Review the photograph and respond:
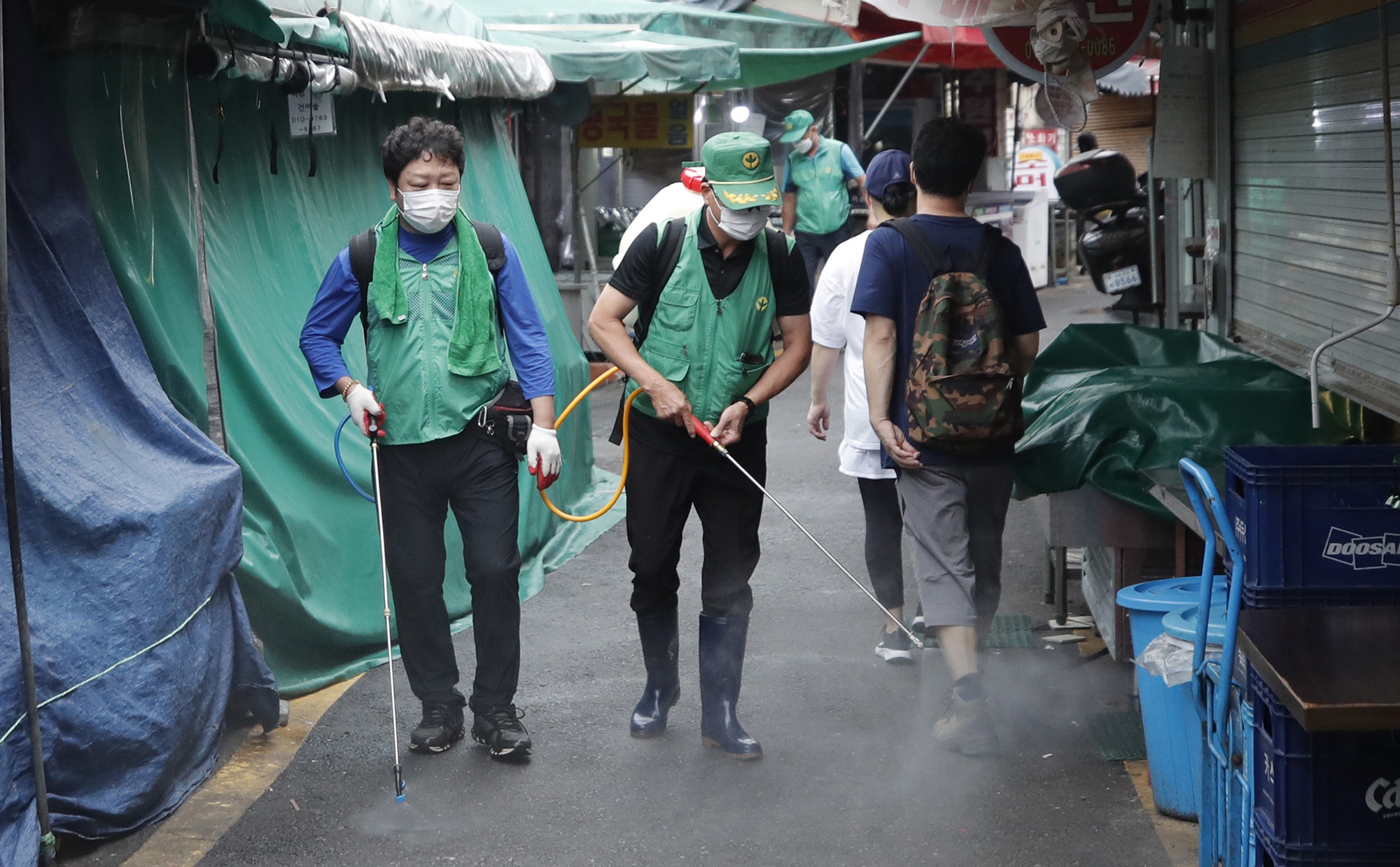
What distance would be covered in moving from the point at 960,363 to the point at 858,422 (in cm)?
116

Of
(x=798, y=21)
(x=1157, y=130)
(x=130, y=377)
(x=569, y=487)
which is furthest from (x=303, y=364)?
(x=798, y=21)

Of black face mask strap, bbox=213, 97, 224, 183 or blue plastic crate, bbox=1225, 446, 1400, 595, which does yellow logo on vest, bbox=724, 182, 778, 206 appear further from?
black face mask strap, bbox=213, 97, 224, 183

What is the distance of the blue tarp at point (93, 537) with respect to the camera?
4176 mm

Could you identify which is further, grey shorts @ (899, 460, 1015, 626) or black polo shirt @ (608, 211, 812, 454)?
grey shorts @ (899, 460, 1015, 626)

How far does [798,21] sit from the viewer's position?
1486 centimetres

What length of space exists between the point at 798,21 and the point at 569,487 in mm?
7797

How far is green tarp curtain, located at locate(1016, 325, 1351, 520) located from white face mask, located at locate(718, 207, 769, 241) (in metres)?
1.51

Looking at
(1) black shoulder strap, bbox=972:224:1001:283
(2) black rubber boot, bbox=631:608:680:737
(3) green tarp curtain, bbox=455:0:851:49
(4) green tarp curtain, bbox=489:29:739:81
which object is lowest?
(2) black rubber boot, bbox=631:608:680:737

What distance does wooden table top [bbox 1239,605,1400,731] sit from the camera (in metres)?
2.62

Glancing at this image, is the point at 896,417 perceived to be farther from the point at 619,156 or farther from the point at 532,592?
the point at 619,156

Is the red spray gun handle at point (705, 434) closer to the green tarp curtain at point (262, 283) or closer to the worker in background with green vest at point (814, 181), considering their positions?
the green tarp curtain at point (262, 283)

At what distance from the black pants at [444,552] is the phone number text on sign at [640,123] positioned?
29.7ft

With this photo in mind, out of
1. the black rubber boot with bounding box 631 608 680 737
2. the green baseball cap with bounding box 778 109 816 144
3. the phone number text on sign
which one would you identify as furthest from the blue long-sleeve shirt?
the green baseball cap with bounding box 778 109 816 144

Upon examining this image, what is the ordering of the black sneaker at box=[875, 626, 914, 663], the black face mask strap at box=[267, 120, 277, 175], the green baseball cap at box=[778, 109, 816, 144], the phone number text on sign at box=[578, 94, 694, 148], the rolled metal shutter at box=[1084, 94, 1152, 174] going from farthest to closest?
the rolled metal shutter at box=[1084, 94, 1152, 174] → the green baseball cap at box=[778, 109, 816, 144] → the phone number text on sign at box=[578, 94, 694, 148] → the black sneaker at box=[875, 626, 914, 663] → the black face mask strap at box=[267, 120, 277, 175]
